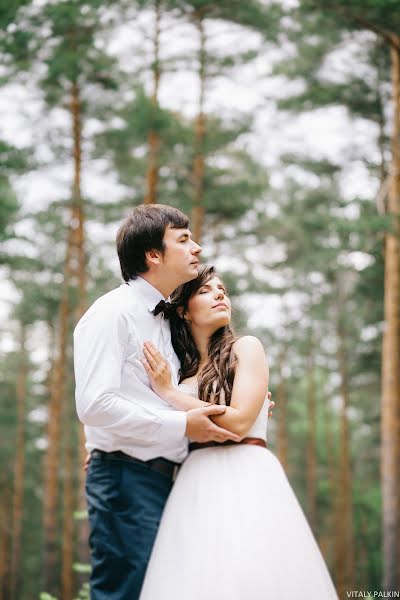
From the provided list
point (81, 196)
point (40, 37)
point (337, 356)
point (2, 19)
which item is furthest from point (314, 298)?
point (2, 19)

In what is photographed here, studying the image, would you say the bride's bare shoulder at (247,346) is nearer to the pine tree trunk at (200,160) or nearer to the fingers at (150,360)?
the fingers at (150,360)

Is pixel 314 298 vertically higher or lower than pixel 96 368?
higher

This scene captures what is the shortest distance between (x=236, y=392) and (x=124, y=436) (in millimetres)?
619

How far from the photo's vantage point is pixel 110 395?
10.2ft

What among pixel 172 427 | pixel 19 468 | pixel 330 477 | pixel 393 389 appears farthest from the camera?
pixel 330 477

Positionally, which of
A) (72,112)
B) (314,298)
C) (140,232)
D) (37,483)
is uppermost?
(72,112)

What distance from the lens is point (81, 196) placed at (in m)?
14.5

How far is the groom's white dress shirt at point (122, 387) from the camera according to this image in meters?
3.12

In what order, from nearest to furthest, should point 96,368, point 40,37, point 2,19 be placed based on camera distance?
point 96,368 → point 2,19 → point 40,37

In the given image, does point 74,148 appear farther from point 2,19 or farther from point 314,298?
point 314,298

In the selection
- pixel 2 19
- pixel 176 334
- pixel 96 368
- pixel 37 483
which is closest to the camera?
pixel 96 368

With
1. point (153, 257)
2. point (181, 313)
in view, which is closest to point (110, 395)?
point (153, 257)

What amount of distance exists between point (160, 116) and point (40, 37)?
2.54m

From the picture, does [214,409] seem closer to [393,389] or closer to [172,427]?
[172,427]
